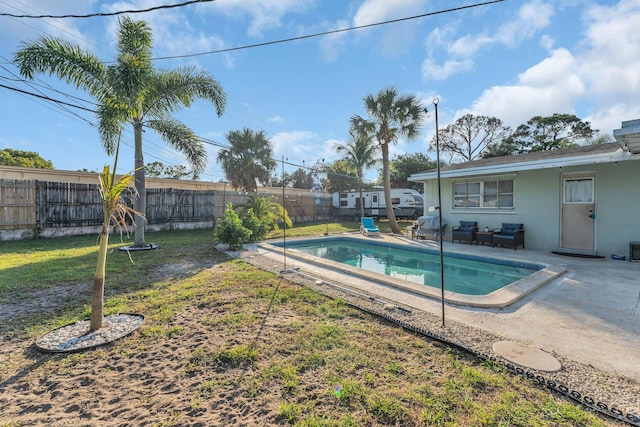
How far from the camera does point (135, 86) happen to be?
7.04 metres

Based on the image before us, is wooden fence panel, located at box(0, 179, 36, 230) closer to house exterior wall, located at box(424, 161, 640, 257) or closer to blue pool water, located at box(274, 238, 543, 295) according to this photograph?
blue pool water, located at box(274, 238, 543, 295)

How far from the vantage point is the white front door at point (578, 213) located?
7.71 metres

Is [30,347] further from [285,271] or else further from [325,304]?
[285,271]

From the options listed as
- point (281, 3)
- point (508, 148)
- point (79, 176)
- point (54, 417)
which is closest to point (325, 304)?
point (54, 417)

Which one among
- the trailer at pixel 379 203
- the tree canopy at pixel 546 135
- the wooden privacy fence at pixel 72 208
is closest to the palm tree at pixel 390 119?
the wooden privacy fence at pixel 72 208

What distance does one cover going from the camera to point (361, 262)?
8.56m

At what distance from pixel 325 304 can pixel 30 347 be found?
128 inches

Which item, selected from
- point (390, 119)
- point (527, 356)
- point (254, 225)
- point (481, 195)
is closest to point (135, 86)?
point (254, 225)

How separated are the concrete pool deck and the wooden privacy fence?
6490 millimetres

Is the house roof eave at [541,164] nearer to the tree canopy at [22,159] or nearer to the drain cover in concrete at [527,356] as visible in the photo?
the drain cover in concrete at [527,356]

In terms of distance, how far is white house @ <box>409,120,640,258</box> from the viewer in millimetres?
7105

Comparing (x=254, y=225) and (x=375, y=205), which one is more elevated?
(x=375, y=205)

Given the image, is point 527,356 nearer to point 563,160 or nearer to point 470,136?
point 563,160

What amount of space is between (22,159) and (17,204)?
2750 cm
